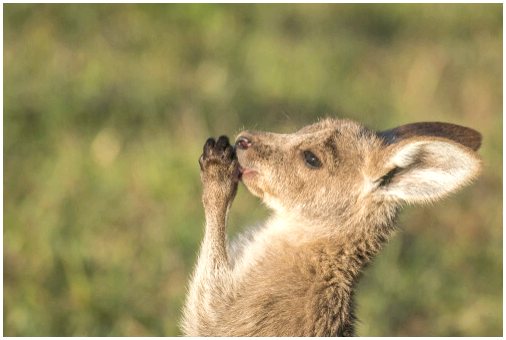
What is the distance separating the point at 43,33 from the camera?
33.6 ft

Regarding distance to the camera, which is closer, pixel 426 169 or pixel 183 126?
pixel 426 169

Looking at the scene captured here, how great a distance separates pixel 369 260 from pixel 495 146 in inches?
189

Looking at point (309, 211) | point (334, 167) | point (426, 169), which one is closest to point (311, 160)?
point (334, 167)

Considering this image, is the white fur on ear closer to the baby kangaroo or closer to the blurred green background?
the baby kangaroo

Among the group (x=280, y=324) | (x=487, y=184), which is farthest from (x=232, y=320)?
(x=487, y=184)

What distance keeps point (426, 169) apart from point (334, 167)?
54cm

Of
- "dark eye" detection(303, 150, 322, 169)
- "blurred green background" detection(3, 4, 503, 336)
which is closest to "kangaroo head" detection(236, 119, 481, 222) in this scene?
"dark eye" detection(303, 150, 322, 169)

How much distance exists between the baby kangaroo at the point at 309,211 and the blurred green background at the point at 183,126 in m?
1.44

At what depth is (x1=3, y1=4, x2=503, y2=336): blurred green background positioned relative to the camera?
7055 millimetres

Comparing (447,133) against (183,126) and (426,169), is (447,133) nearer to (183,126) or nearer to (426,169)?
(426,169)

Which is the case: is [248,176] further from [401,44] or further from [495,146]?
[401,44]

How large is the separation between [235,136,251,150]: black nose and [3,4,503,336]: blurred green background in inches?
66.3

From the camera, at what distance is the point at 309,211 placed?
18.3ft

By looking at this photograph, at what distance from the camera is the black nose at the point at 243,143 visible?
5512 mm
